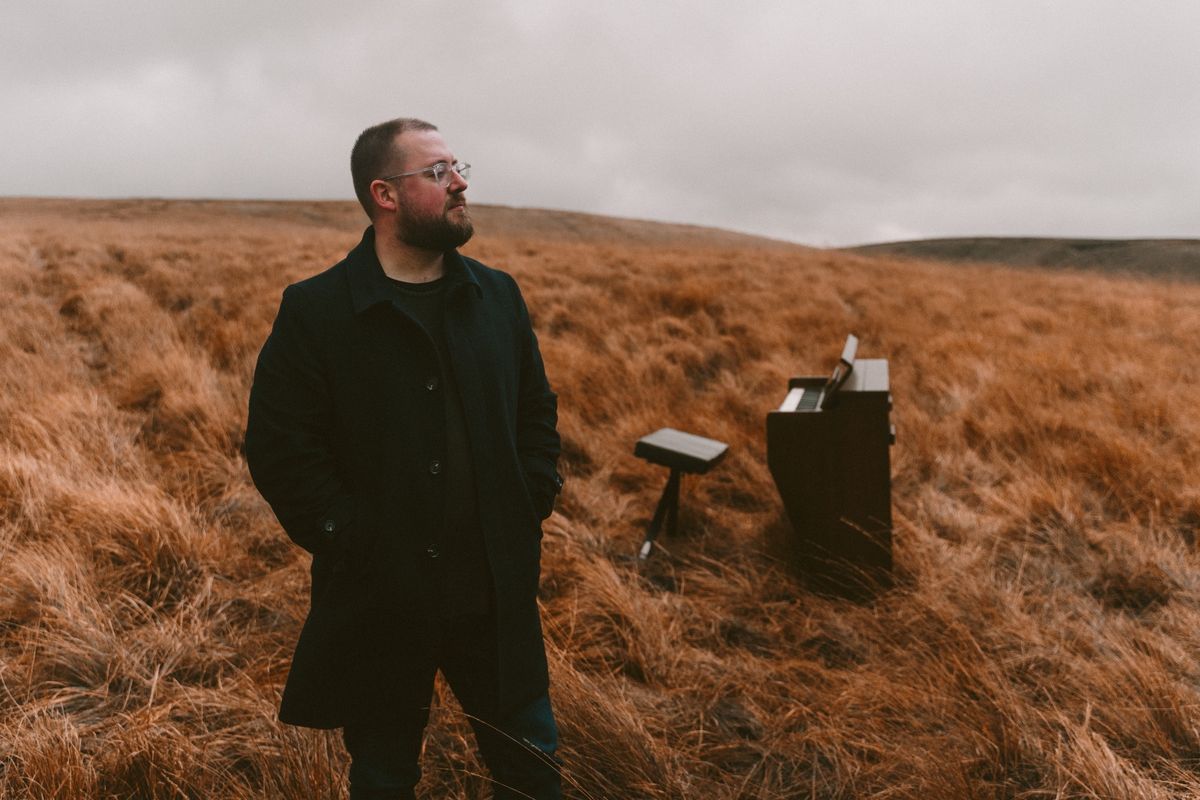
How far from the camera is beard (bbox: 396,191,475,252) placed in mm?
1518

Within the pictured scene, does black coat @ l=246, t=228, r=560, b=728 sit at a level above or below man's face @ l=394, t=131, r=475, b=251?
below

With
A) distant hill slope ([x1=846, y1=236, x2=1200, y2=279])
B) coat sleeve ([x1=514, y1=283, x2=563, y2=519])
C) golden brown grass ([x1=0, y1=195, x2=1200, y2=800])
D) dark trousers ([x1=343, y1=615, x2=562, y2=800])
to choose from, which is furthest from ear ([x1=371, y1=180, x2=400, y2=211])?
distant hill slope ([x1=846, y1=236, x2=1200, y2=279])

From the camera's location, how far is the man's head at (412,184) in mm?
1517

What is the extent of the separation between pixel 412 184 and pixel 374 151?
127 mm

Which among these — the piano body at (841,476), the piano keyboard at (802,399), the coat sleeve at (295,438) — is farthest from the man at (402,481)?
the piano keyboard at (802,399)

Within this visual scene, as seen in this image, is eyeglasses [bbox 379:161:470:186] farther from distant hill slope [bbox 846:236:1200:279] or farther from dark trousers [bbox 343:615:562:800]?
distant hill slope [bbox 846:236:1200:279]

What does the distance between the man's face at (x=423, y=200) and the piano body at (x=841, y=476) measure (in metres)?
2.10

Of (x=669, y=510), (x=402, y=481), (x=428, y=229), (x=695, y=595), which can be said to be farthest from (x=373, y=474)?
(x=669, y=510)

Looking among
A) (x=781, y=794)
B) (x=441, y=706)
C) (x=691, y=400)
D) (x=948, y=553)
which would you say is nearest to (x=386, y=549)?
(x=441, y=706)

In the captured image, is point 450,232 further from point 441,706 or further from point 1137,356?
point 1137,356

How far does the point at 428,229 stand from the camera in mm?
1523

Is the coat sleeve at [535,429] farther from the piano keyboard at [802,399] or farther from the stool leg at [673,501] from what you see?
the stool leg at [673,501]

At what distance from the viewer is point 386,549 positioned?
1509 mm

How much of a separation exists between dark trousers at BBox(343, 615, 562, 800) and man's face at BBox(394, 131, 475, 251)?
912 millimetres
